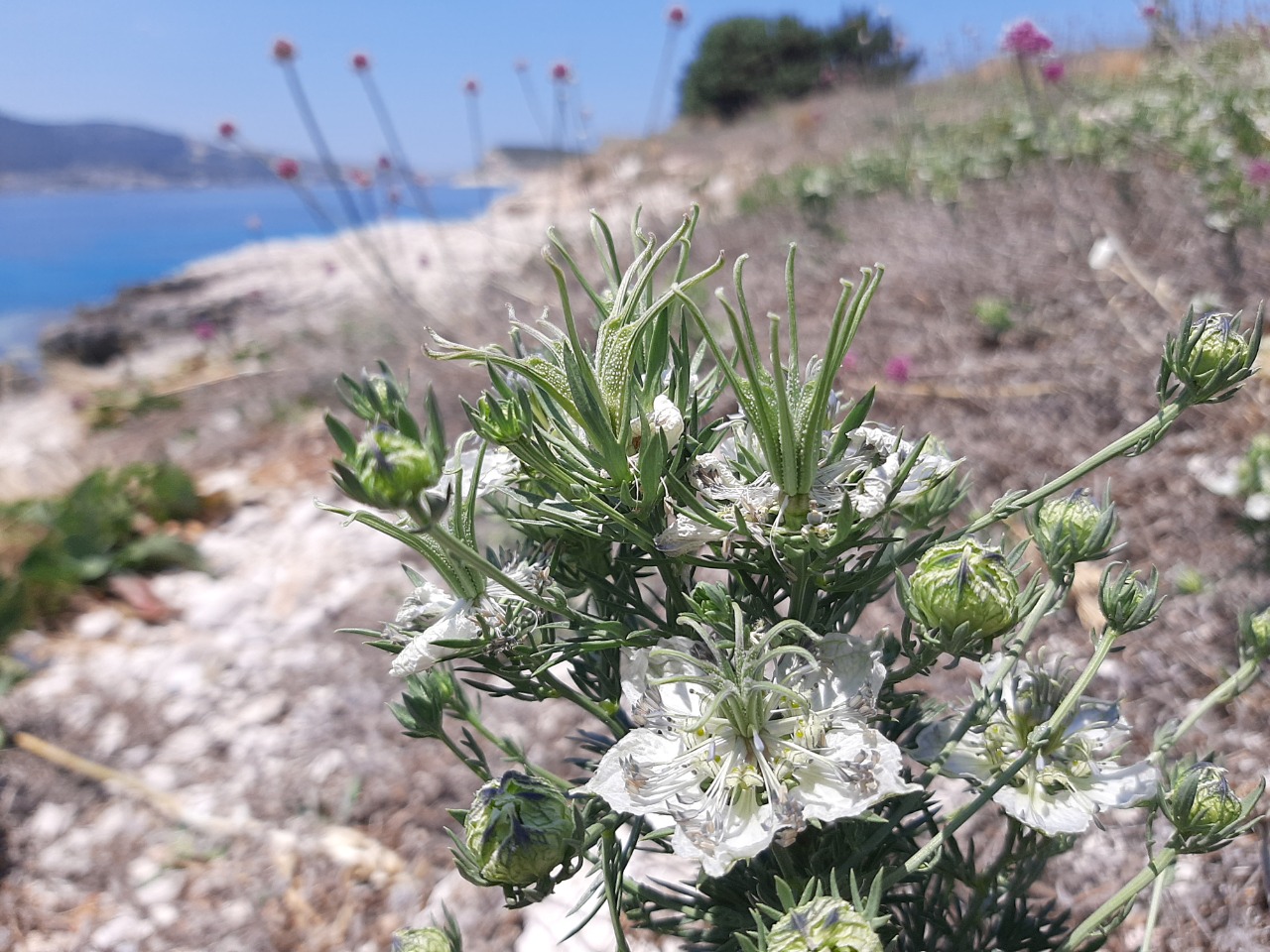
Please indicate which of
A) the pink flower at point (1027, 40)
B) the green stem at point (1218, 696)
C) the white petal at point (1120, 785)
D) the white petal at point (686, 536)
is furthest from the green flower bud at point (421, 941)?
the pink flower at point (1027, 40)

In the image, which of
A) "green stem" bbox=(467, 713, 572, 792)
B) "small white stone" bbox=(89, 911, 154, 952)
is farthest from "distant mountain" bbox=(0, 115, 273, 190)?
"green stem" bbox=(467, 713, 572, 792)

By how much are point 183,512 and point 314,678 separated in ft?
5.66

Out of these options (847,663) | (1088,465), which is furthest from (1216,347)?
(847,663)

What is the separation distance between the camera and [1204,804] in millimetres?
853

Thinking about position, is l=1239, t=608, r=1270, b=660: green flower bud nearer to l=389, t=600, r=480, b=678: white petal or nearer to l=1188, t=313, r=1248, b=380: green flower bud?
l=1188, t=313, r=1248, b=380: green flower bud

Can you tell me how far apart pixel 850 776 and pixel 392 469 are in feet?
1.37

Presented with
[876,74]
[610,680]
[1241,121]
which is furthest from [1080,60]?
[610,680]

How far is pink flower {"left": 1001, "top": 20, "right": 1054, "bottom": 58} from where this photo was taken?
331 centimetres

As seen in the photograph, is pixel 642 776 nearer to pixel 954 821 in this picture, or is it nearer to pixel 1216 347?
pixel 954 821

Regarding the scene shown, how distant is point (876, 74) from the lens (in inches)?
304

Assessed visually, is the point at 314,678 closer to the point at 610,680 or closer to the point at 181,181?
the point at 610,680

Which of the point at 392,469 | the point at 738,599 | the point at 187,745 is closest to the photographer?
the point at 392,469

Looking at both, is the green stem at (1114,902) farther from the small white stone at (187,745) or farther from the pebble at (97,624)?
the pebble at (97,624)

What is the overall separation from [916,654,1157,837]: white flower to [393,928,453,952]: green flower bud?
53 centimetres
